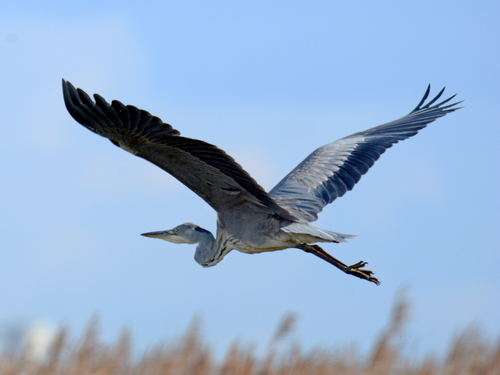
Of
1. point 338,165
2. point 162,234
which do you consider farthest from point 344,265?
point 162,234

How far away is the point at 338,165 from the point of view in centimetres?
738

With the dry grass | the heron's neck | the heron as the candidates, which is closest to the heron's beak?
the heron

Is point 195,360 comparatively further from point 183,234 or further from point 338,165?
point 338,165

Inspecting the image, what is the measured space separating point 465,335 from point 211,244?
311 cm

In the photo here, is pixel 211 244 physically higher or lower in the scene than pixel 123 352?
higher

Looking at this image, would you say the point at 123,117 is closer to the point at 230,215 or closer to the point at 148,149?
the point at 148,149

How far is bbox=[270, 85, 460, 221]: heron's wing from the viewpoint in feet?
21.9

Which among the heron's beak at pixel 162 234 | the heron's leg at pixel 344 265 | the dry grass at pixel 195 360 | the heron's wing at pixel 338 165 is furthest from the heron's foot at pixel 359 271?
the dry grass at pixel 195 360

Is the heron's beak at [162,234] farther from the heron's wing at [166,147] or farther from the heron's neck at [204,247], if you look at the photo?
the heron's wing at [166,147]

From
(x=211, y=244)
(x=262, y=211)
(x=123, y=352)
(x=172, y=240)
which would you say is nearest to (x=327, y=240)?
(x=262, y=211)

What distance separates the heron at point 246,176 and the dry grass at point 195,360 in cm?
155

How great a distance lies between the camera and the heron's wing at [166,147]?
15.0 feet

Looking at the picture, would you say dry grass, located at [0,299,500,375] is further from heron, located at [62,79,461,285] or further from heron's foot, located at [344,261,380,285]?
heron's foot, located at [344,261,380,285]

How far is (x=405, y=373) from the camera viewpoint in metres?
4.00
